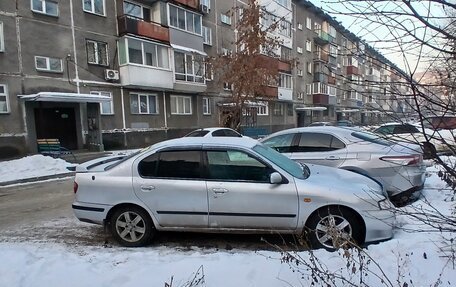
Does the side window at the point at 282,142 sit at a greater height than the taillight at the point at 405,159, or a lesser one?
greater

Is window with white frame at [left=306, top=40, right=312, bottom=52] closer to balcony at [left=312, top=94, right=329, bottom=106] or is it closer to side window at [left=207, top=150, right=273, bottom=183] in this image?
balcony at [left=312, top=94, right=329, bottom=106]

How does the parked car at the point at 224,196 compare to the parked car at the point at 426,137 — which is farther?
the parked car at the point at 224,196

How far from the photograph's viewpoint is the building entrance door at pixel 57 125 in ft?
56.0

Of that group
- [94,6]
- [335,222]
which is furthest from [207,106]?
[335,222]

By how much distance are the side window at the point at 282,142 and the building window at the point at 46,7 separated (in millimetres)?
15231

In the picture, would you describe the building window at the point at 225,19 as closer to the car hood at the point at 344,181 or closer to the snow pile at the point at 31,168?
the snow pile at the point at 31,168

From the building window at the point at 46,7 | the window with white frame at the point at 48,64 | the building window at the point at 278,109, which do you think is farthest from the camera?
the building window at the point at 278,109

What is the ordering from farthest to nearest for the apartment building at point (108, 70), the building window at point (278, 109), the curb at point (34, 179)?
the building window at point (278, 109)
the apartment building at point (108, 70)
the curb at point (34, 179)

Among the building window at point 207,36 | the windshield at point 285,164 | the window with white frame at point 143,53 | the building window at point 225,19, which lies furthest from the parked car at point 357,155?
the building window at point 225,19

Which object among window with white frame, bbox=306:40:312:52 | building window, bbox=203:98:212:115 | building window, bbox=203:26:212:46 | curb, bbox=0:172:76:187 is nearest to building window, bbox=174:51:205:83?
building window, bbox=203:98:212:115

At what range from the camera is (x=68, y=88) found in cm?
1742

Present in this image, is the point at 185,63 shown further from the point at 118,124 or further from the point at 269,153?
the point at 269,153

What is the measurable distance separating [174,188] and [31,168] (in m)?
9.81

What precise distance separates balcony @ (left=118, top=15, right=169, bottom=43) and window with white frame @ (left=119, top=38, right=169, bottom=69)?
0.47 metres
